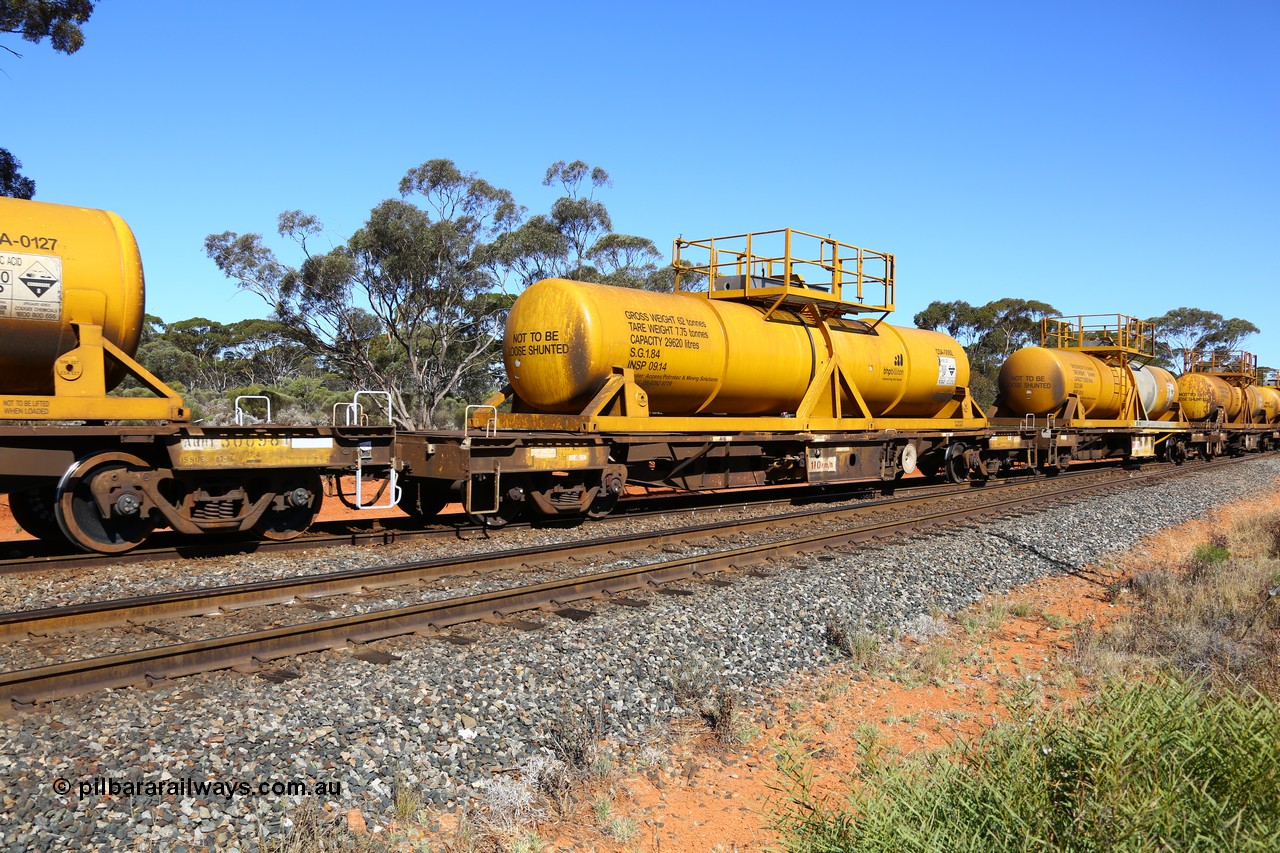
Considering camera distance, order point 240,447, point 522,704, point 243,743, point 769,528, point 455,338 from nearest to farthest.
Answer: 1. point 243,743
2. point 522,704
3. point 240,447
4. point 769,528
5. point 455,338

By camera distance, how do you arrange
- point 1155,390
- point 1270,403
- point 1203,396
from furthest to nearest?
point 1270,403 < point 1203,396 < point 1155,390

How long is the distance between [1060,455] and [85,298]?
22.3 metres

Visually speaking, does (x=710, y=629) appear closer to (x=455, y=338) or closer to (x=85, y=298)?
(x=85, y=298)

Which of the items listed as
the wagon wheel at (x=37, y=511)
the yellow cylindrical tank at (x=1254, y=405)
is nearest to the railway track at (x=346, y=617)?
the wagon wheel at (x=37, y=511)

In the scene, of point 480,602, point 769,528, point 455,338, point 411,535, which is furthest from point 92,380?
point 455,338

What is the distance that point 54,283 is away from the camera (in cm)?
835

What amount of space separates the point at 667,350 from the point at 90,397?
717 centimetres

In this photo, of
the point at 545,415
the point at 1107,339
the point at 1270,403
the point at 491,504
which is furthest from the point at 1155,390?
the point at 491,504

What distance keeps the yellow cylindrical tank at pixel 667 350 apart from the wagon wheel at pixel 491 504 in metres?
1.69

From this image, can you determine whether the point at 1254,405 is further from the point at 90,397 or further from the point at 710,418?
the point at 90,397

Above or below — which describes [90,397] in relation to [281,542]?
above

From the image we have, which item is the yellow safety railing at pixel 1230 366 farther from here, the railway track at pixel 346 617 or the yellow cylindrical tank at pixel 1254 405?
the railway track at pixel 346 617

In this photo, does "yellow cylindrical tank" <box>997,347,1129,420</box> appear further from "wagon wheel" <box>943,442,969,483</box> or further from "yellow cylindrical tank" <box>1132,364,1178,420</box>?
"wagon wheel" <box>943,442,969,483</box>

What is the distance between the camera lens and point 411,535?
34.8ft
